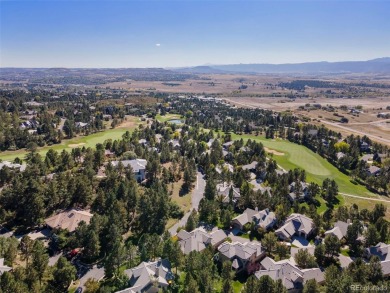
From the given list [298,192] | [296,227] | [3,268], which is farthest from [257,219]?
[3,268]

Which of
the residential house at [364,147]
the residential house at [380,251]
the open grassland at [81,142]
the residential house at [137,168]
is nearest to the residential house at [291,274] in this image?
the residential house at [380,251]

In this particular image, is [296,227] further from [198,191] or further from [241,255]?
[198,191]

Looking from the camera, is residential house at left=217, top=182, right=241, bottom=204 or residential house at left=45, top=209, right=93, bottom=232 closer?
residential house at left=45, top=209, right=93, bottom=232

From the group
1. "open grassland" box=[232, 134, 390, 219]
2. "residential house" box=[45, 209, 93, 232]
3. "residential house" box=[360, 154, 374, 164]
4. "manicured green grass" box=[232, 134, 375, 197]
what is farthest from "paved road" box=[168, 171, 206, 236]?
"residential house" box=[360, 154, 374, 164]

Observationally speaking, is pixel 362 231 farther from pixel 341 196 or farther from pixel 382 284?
pixel 341 196

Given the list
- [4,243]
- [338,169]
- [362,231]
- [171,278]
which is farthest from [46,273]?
[338,169]

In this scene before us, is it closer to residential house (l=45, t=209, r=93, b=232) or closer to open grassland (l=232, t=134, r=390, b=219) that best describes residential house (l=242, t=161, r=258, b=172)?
open grassland (l=232, t=134, r=390, b=219)

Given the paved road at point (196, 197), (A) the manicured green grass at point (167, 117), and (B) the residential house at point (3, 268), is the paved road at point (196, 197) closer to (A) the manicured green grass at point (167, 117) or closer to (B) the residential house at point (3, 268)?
(B) the residential house at point (3, 268)
